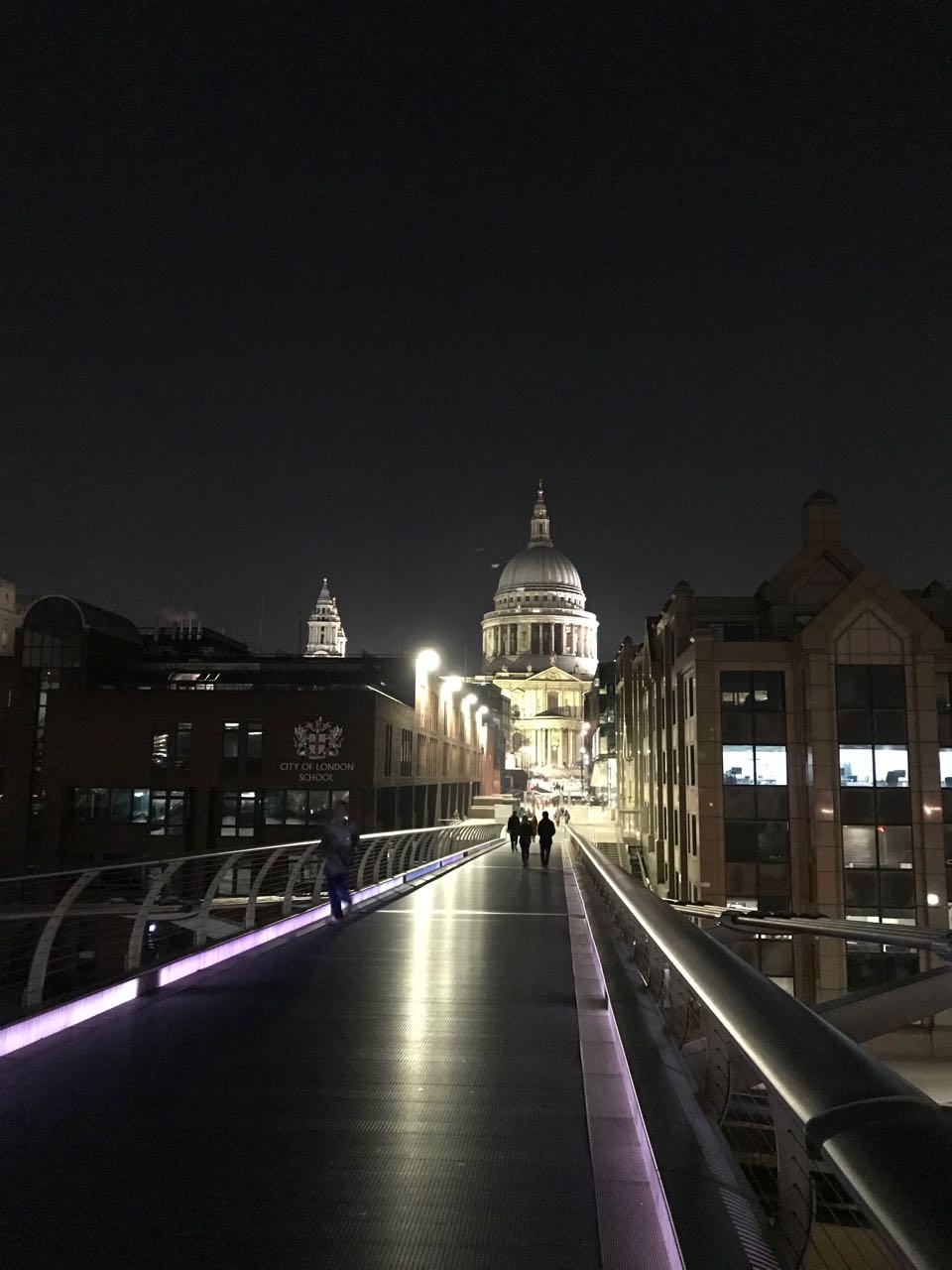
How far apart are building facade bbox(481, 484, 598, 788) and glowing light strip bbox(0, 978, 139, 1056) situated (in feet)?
422

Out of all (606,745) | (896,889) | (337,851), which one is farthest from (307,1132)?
(606,745)

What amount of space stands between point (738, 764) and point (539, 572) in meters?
133

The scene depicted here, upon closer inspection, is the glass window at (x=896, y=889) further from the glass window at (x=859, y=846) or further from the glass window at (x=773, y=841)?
the glass window at (x=773, y=841)

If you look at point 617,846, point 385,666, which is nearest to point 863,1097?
point 617,846

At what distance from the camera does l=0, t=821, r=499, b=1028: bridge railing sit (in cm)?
778

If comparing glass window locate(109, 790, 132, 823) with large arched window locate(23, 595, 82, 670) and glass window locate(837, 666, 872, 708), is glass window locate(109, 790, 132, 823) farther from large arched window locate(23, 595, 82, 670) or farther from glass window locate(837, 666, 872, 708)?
glass window locate(837, 666, 872, 708)

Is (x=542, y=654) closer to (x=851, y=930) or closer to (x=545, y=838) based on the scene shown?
(x=545, y=838)

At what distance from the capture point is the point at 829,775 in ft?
114

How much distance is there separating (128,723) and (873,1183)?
45.0 m

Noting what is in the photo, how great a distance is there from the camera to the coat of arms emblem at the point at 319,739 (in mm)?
42219

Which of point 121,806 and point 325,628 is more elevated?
point 325,628

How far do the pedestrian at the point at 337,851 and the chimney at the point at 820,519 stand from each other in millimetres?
34060

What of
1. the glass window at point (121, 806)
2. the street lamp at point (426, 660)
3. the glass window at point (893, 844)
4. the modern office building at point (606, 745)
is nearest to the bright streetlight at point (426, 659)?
the street lamp at point (426, 660)

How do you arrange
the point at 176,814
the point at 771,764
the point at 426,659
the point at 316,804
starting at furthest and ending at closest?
the point at 426,659 < the point at 176,814 < the point at 316,804 < the point at 771,764
